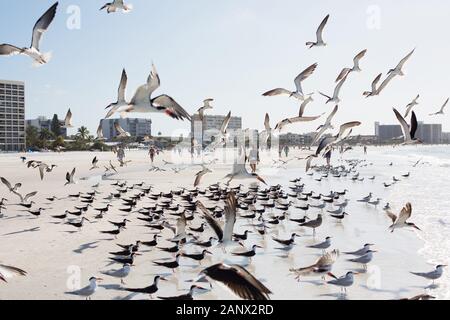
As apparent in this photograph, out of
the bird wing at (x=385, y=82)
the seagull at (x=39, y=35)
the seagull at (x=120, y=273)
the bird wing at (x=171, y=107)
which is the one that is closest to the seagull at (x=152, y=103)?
the bird wing at (x=171, y=107)

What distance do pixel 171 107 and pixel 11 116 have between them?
363 ft

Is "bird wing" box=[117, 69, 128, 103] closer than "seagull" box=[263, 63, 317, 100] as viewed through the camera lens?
Yes

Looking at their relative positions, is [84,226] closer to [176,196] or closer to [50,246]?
[50,246]

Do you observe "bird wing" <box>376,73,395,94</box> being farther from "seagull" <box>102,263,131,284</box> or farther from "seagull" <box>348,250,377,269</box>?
"seagull" <box>102,263,131,284</box>

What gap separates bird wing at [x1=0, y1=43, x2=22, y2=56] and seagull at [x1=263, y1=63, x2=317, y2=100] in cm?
600

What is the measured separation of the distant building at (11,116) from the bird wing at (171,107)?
342ft

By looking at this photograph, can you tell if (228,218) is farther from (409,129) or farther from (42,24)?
(42,24)

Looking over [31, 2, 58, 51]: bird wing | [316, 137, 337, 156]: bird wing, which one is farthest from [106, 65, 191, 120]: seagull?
[316, 137, 337, 156]: bird wing

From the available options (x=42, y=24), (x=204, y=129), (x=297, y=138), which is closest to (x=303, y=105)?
(x=42, y=24)

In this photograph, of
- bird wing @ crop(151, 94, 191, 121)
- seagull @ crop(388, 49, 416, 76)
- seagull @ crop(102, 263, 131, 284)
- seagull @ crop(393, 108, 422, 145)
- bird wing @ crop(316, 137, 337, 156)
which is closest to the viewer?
seagull @ crop(102, 263, 131, 284)

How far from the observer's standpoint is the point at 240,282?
4.77 metres

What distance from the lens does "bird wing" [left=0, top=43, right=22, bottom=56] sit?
322 inches
